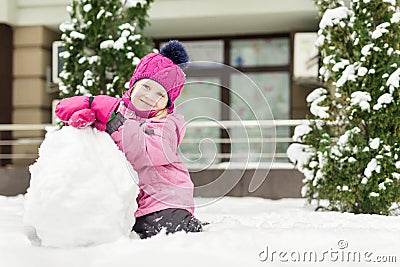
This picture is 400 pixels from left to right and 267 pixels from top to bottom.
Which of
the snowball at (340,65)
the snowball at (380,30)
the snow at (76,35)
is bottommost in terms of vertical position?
the snowball at (340,65)

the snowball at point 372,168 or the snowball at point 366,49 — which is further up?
the snowball at point 366,49

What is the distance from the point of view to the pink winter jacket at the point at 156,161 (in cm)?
230

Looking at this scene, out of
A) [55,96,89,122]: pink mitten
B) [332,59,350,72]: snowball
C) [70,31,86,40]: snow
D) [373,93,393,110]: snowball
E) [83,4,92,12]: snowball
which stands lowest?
[55,96,89,122]: pink mitten

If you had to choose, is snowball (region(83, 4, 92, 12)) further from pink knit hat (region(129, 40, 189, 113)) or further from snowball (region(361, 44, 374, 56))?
pink knit hat (region(129, 40, 189, 113))

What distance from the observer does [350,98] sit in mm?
4309

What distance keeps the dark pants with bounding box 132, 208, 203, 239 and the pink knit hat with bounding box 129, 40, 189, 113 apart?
1.70ft

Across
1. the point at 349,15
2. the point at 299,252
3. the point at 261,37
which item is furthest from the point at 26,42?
the point at 299,252

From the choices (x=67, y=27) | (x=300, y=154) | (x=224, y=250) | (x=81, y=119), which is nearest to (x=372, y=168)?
(x=300, y=154)

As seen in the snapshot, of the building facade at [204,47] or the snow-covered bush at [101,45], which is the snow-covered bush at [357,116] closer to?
the snow-covered bush at [101,45]

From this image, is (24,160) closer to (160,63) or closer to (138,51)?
(138,51)

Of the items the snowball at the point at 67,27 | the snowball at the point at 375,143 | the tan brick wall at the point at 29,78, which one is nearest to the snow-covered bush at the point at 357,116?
the snowball at the point at 375,143

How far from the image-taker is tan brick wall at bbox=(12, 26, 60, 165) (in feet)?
29.3

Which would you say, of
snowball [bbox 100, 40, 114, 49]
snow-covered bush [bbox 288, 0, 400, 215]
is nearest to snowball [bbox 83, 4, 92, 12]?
snowball [bbox 100, 40, 114, 49]

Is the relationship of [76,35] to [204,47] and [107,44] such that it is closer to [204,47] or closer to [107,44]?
[107,44]
